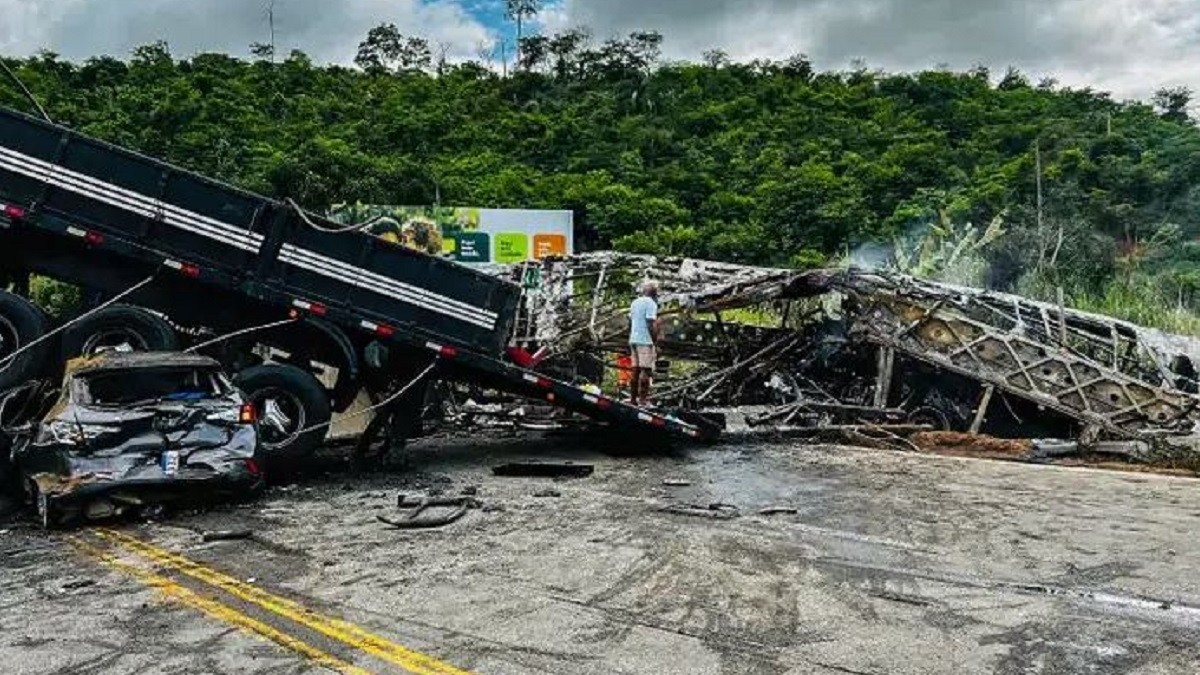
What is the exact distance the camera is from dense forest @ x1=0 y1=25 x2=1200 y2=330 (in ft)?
127

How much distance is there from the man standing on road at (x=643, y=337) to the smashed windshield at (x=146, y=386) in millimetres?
6054

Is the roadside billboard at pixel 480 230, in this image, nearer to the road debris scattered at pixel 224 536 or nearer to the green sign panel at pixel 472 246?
the green sign panel at pixel 472 246

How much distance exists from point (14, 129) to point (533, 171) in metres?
41.5

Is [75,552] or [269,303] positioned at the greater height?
[269,303]

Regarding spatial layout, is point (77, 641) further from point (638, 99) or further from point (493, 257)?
point (638, 99)

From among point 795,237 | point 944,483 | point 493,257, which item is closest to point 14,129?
point 944,483

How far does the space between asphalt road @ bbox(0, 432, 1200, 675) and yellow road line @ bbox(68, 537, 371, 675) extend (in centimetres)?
3

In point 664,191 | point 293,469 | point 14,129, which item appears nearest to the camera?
point 14,129

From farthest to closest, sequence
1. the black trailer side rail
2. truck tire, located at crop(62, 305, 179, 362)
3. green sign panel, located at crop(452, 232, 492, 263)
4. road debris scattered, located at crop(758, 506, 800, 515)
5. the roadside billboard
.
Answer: green sign panel, located at crop(452, 232, 492, 263) → the roadside billboard → the black trailer side rail → truck tire, located at crop(62, 305, 179, 362) → road debris scattered, located at crop(758, 506, 800, 515)

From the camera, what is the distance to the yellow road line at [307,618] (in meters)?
5.20

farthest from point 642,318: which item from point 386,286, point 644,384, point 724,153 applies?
point 724,153

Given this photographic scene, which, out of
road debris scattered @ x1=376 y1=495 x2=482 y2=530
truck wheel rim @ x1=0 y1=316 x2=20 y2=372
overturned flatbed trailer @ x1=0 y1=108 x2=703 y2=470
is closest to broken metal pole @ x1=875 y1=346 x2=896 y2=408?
overturned flatbed trailer @ x1=0 y1=108 x2=703 y2=470

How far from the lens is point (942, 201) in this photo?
45562 millimetres

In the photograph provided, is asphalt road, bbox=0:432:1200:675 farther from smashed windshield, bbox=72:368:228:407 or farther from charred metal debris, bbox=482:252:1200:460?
charred metal debris, bbox=482:252:1200:460
